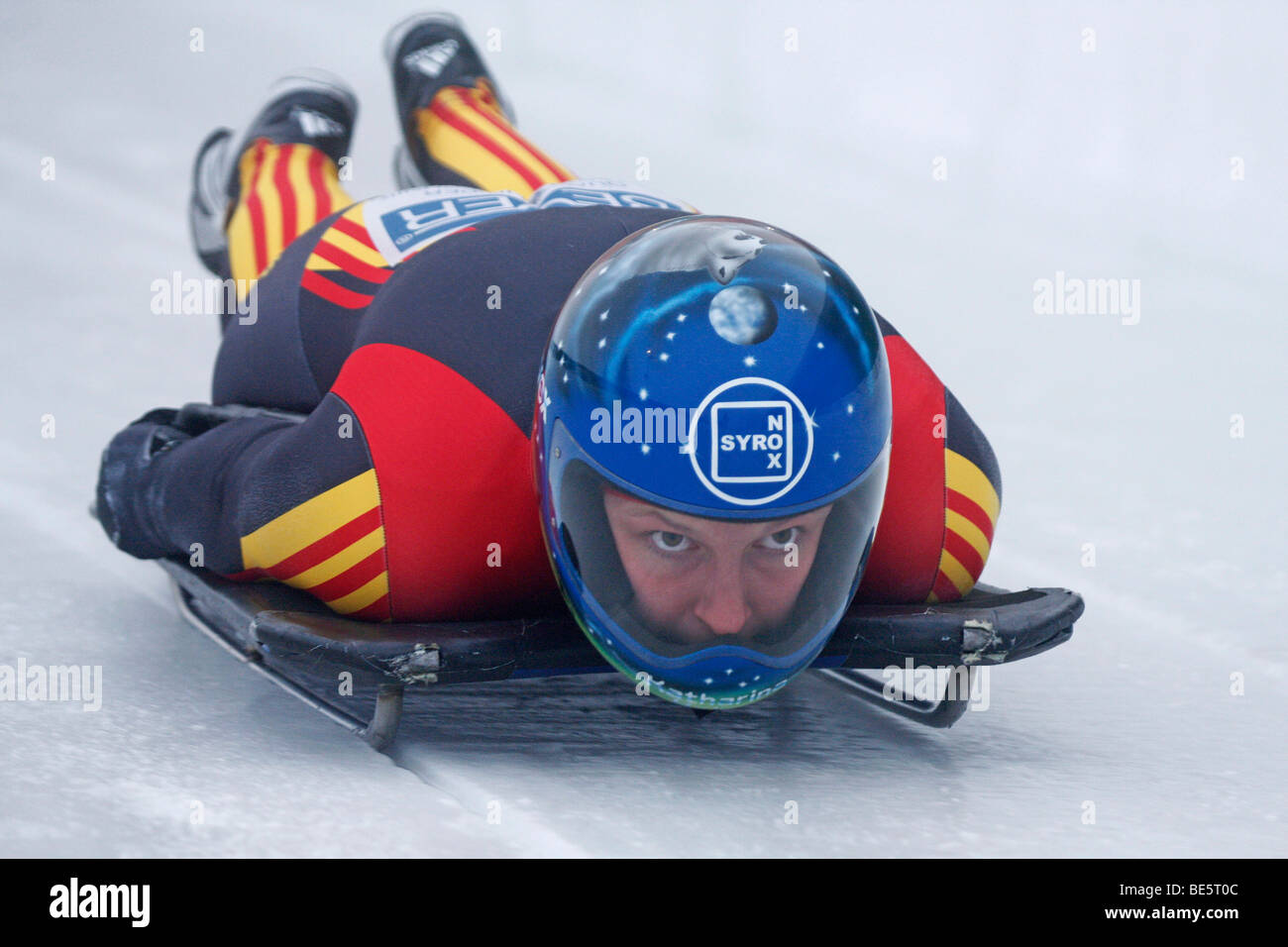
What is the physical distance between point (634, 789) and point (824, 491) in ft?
1.64

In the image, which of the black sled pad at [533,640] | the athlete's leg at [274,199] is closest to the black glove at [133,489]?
the black sled pad at [533,640]

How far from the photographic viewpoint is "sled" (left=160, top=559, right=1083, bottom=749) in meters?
1.99

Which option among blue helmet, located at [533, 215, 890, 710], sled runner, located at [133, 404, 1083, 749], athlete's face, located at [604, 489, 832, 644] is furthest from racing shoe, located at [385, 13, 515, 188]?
athlete's face, located at [604, 489, 832, 644]

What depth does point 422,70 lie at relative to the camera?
13.8ft

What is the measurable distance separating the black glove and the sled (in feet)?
1.06

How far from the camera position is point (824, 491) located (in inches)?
72.2

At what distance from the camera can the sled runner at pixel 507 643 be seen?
6.52ft

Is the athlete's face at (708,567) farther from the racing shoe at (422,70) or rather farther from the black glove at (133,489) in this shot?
the racing shoe at (422,70)

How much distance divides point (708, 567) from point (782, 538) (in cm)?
10

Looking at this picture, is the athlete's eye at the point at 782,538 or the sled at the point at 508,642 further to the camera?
the sled at the point at 508,642

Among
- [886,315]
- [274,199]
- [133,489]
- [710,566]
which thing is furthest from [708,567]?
[886,315]

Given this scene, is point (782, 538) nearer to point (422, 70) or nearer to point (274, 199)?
point (274, 199)

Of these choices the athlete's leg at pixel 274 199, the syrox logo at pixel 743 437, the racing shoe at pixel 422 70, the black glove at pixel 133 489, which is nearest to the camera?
the syrox logo at pixel 743 437
